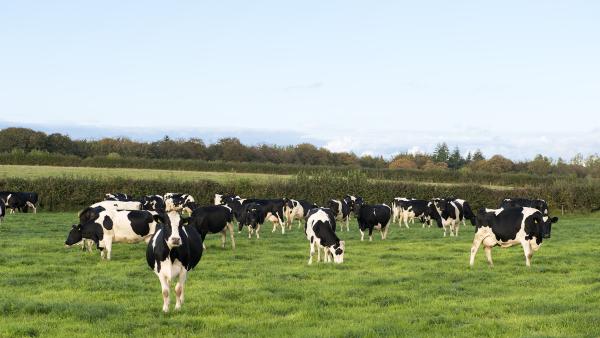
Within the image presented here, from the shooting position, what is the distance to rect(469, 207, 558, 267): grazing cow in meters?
19.7

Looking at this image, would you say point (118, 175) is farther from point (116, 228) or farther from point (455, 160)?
point (455, 160)

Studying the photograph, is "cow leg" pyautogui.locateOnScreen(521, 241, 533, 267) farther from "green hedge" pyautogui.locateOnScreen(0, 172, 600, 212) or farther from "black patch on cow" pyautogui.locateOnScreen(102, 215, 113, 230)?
"green hedge" pyautogui.locateOnScreen(0, 172, 600, 212)

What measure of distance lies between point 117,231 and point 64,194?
32764 millimetres

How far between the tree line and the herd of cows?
215 feet

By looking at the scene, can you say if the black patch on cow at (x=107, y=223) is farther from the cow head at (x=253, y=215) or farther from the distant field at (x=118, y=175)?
the distant field at (x=118, y=175)

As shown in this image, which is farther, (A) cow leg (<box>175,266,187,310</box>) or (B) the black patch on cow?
(B) the black patch on cow

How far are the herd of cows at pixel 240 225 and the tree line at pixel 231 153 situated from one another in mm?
65495

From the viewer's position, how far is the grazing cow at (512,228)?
19.7m

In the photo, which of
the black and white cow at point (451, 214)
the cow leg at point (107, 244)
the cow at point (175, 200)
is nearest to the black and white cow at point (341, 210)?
the black and white cow at point (451, 214)

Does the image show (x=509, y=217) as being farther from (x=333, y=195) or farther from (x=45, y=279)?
(x=333, y=195)

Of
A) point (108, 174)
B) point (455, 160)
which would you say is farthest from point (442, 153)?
point (108, 174)

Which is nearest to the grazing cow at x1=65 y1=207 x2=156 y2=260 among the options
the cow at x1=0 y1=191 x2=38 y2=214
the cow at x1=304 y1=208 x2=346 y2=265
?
the cow at x1=304 y1=208 x2=346 y2=265

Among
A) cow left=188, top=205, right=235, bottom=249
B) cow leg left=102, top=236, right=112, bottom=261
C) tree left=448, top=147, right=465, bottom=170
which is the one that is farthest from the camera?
tree left=448, top=147, right=465, bottom=170

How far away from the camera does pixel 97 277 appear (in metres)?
17.4
